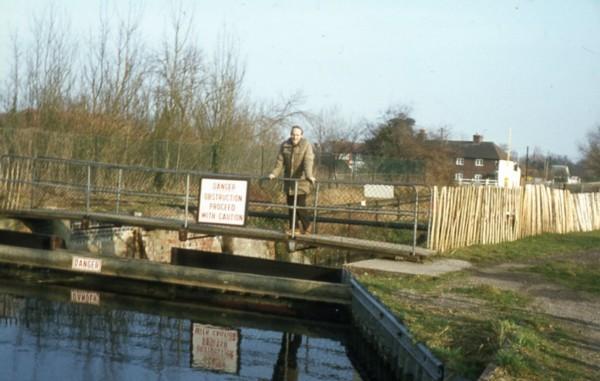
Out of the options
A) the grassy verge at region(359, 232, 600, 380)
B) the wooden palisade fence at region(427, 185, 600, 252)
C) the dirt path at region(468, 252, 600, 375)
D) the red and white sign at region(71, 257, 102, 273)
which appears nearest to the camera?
the grassy verge at region(359, 232, 600, 380)

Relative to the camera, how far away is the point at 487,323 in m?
8.29

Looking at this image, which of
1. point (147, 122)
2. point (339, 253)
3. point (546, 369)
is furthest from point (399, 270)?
A: point (147, 122)

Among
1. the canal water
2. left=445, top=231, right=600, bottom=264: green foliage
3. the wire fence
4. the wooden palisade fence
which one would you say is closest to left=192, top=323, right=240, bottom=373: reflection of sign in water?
the canal water

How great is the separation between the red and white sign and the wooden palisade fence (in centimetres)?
628

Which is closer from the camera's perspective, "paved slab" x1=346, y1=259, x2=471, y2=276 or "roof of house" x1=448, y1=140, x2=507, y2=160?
"paved slab" x1=346, y1=259, x2=471, y2=276

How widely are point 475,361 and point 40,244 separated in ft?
32.8

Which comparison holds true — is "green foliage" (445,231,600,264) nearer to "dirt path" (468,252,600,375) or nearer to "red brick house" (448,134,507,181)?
"dirt path" (468,252,600,375)

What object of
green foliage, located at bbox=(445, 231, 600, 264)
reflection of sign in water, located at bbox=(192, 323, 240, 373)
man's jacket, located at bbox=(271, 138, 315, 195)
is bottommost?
reflection of sign in water, located at bbox=(192, 323, 240, 373)

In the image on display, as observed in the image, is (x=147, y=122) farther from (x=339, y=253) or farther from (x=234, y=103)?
(x=339, y=253)

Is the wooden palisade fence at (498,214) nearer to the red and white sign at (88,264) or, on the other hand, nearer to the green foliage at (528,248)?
the green foliage at (528,248)

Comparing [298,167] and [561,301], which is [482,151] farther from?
[561,301]

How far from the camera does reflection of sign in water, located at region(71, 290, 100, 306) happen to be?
12.0 m

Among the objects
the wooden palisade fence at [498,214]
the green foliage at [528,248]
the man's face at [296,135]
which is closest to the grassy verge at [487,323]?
the green foliage at [528,248]

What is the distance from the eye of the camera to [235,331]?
10.5 meters
